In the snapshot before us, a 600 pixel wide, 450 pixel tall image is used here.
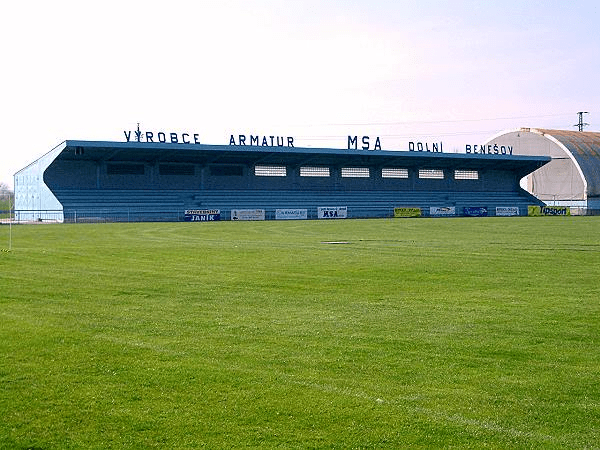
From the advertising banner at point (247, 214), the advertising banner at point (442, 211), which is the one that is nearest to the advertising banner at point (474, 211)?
the advertising banner at point (442, 211)

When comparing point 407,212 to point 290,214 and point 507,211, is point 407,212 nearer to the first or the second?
point 507,211

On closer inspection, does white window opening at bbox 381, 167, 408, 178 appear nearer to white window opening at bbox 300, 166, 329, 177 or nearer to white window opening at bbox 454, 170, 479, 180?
white window opening at bbox 300, 166, 329, 177

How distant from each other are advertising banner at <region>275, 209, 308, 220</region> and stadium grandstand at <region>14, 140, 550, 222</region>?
11 centimetres

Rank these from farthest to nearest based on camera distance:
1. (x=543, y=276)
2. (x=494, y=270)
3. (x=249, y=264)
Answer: (x=249, y=264) → (x=494, y=270) → (x=543, y=276)

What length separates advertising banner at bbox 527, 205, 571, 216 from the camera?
96.4m

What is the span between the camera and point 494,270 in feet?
69.5

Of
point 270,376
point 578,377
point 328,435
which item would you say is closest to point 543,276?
point 578,377

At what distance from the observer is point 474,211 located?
95688 millimetres

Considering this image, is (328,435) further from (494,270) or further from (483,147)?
(483,147)

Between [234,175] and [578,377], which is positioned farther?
[234,175]

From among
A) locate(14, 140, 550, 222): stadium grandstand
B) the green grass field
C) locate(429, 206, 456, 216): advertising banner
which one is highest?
locate(14, 140, 550, 222): stadium grandstand

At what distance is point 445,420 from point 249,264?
16334mm

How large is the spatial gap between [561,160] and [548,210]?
11732 mm

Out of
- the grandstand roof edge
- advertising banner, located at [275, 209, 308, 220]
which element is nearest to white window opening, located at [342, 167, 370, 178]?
the grandstand roof edge
